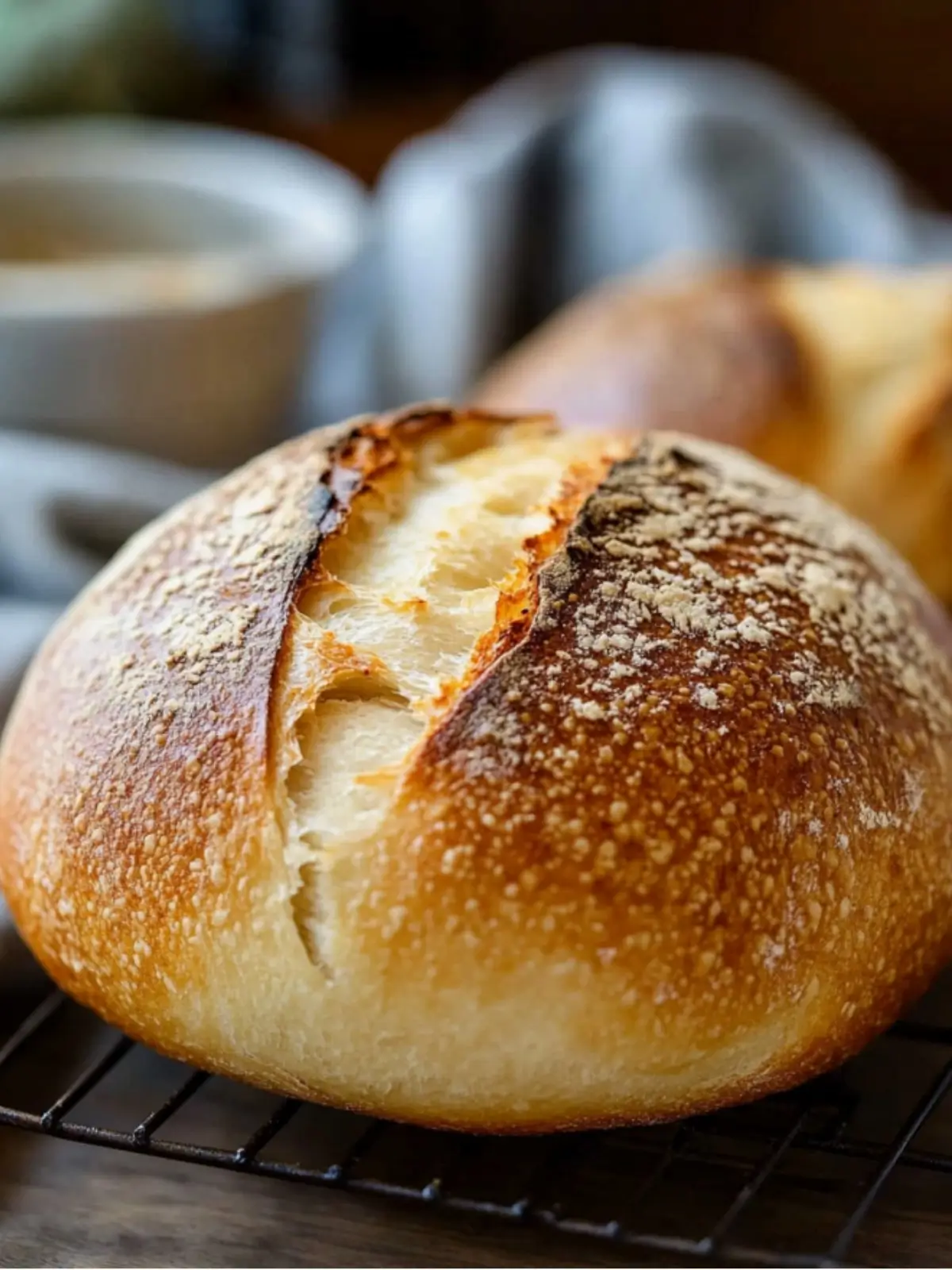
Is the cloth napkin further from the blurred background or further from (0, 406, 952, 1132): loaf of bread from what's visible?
(0, 406, 952, 1132): loaf of bread

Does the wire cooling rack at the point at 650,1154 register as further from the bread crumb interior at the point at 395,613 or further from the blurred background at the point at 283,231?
the blurred background at the point at 283,231

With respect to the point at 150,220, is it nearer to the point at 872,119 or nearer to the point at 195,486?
the point at 195,486

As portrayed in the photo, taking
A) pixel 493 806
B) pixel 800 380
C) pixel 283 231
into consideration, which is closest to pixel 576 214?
pixel 283 231

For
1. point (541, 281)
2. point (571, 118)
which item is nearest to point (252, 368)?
point (541, 281)

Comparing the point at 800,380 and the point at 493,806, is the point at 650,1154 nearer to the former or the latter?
the point at 493,806

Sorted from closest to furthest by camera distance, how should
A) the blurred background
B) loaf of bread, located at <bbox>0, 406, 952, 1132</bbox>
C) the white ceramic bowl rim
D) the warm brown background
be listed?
1. loaf of bread, located at <bbox>0, 406, 952, 1132</bbox>
2. the blurred background
3. the white ceramic bowl rim
4. the warm brown background

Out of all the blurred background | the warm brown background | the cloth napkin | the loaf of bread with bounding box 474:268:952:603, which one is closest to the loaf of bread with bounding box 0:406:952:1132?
the blurred background
